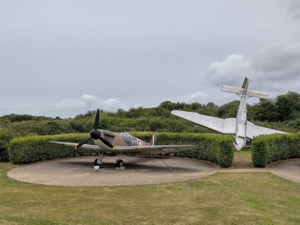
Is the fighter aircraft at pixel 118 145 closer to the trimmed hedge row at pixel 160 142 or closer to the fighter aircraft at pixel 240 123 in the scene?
the trimmed hedge row at pixel 160 142

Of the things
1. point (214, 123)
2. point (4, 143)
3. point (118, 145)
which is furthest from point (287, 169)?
point (4, 143)

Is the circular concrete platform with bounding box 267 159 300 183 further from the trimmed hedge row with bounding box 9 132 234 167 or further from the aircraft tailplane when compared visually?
the aircraft tailplane

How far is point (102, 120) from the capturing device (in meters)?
33.2

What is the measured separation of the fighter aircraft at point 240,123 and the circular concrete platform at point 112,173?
15.1 ft

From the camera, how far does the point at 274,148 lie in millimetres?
15586

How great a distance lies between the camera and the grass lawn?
6.74m

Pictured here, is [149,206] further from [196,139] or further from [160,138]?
[160,138]

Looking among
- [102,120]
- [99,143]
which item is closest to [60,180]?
[99,143]

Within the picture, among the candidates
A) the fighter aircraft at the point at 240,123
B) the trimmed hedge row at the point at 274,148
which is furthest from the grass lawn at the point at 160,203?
the fighter aircraft at the point at 240,123

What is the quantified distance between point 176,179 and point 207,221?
4825 millimetres

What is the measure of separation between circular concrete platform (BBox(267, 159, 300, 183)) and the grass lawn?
1260mm

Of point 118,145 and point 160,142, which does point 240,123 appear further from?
point 118,145

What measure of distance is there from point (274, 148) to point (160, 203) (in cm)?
963

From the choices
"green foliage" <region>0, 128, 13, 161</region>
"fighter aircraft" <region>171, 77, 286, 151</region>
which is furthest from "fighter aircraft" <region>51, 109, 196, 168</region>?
"fighter aircraft" <region>171, 77, 286, 151</region>
